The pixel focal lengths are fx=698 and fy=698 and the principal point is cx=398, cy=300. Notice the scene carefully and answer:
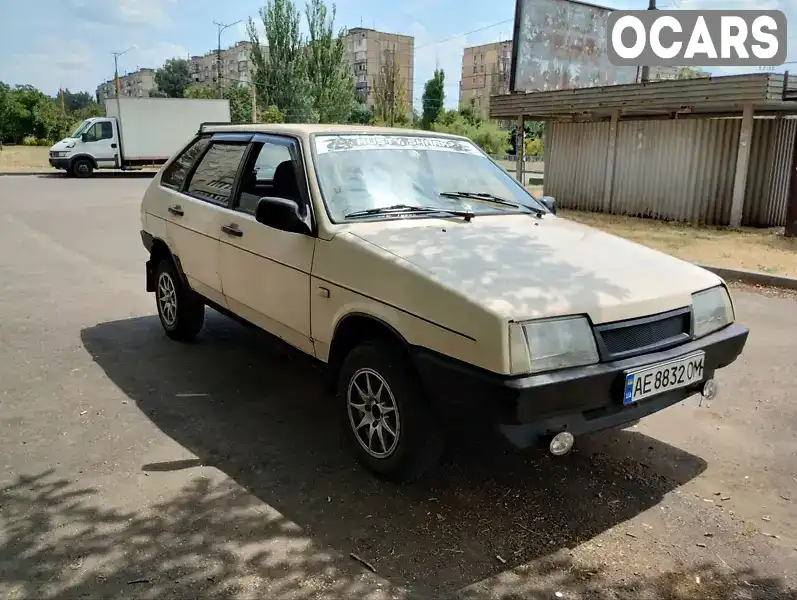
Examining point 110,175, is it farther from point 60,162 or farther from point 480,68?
point 480,68

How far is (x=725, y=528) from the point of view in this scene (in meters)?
3.19

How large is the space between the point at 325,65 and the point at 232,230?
40.9 metres

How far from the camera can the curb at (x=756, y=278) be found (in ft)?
27.5

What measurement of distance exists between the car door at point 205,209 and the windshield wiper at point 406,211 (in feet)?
4.31

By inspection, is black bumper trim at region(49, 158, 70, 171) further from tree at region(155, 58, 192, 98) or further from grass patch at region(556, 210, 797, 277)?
tree at region(155, 58, 192, 98)

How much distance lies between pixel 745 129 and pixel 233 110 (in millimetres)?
36357

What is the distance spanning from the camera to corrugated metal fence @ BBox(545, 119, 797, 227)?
13.6m

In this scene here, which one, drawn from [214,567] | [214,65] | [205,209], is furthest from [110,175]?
[214,65]

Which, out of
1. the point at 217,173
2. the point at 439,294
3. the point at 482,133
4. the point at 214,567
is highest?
the point at 482,133

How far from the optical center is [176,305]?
18.9ft

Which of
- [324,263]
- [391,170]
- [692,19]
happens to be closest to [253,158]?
[391,170]

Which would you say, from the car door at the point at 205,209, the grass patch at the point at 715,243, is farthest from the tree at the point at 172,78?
the car door at the point at 205,209

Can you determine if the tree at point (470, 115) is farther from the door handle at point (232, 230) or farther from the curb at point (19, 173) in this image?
the door handle at point (232, 230)

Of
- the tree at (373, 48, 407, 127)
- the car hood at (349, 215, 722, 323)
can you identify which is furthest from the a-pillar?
the tree at (373, 48, 407, 127)
